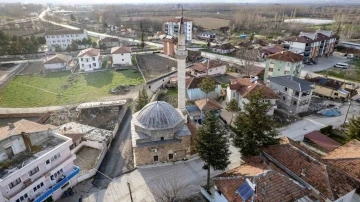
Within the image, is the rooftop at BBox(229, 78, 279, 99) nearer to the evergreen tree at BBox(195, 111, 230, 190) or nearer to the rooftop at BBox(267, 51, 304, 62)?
the rooftop at BBox(267, 51, 304, 62)

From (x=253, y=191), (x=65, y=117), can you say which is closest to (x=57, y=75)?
(x=65, y=117)

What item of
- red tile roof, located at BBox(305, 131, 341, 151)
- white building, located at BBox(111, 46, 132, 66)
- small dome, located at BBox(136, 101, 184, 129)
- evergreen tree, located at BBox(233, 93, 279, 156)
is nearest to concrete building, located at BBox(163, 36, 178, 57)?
white building, located at BBox(111, 46, 132, 66)

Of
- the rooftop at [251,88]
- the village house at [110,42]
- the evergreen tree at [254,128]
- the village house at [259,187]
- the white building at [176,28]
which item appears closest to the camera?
the village house at [259,187]

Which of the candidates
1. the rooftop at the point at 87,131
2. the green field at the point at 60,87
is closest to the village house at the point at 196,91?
the green field at the point at 60,87

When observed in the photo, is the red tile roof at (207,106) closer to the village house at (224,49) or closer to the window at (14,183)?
the window at (14,183)

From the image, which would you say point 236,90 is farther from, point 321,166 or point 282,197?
point 282,197

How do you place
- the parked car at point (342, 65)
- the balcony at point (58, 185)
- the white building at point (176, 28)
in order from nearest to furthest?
1. the balcony at point (58, 185)
2. the parked car at point (342, 65)
3. the white building at point (176, 28)

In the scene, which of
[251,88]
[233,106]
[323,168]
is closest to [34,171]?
[323,168]
